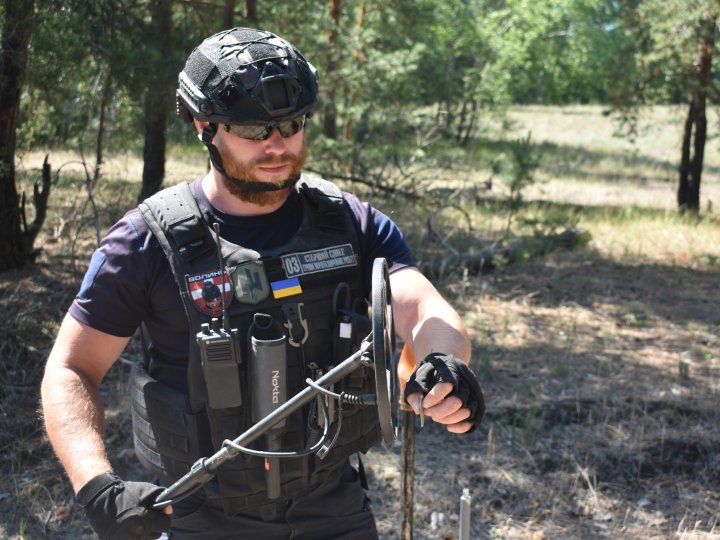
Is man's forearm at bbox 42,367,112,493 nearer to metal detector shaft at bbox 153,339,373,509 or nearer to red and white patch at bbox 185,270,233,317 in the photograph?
metal detector shaft at bbox 153,339,373,509

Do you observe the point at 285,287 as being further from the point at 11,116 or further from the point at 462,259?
the point at 462,259

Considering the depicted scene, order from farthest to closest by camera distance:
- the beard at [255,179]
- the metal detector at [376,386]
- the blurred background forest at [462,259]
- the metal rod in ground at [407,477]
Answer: the blurred background forest at [462,259] < the beard at [255,179] < the metal rod in ground at [407,477] < the metal detector at [376,386]

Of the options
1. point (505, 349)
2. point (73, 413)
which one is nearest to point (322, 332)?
point (73, 413)

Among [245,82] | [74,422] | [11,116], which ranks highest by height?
[245,82]

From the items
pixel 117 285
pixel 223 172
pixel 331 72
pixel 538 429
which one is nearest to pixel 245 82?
pixel 223 172

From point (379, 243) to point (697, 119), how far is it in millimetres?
12470

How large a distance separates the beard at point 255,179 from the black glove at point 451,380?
26.0 inches

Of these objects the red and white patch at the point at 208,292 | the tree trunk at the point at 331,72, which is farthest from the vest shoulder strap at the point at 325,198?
the tree trunk at the point at 331,72

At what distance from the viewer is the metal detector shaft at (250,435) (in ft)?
5.60

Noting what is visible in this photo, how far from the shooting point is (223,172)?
2148 millimetres

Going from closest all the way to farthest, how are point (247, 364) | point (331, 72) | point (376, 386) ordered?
point (376, 386) < point (247, 364) < point (331, 72)

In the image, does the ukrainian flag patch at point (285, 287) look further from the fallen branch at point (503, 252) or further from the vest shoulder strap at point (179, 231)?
the fallen branch at point (503, 252)

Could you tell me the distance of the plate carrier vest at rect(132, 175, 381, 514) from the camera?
2.04m

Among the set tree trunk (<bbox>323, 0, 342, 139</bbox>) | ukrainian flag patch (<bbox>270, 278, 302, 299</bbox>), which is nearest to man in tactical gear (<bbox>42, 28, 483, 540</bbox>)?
ukrainian flag patch (<bbox>270, 278, 302, 299</bbox>)
